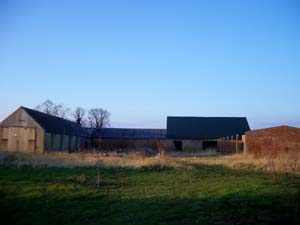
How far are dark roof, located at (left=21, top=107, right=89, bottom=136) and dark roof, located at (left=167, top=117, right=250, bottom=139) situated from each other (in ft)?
49.5

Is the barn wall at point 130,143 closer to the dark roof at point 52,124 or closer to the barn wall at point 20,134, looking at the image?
the dark roof at point 52,124

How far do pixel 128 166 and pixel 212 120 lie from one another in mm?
39306

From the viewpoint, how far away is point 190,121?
5606 cm

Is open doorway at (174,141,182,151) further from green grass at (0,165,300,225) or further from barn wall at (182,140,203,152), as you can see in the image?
green grass at (0,165,300,225)

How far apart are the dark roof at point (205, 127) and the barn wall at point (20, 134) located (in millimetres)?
22438

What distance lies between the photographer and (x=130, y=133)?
55.5m

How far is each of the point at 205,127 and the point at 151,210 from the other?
154 feet

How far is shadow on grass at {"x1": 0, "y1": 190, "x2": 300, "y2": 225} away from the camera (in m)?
7.48

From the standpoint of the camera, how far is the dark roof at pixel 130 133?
54094 millimetres

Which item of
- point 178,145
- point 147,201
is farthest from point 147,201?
point 178,145

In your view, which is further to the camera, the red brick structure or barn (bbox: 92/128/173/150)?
barn (bbox: 92/128/173/150)

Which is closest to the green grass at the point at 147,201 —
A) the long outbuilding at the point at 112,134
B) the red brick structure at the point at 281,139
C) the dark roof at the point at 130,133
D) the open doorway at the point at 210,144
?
the red brick structure at the point at 281,139

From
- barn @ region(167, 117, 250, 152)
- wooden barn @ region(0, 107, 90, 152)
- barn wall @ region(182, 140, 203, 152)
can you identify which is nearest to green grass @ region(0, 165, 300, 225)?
wooden barn @ region(0, 107, 90, 152)

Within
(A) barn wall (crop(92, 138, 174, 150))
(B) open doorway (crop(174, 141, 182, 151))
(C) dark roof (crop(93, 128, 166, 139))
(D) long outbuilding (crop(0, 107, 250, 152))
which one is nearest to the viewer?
(D) long outbuilding (crop(0, 107, 250, 152))
